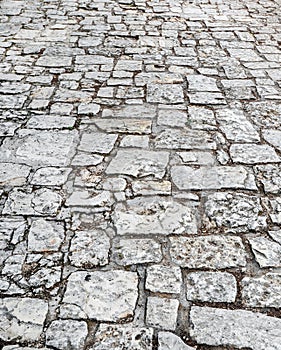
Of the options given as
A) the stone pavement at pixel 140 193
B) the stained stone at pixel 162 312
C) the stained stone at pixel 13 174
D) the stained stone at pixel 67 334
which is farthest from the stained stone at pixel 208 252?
the stained stone at pixel 13 174

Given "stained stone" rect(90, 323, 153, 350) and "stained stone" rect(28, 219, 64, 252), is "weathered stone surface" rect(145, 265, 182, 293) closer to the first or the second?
"stained stone" rect(90, 323, 153, 350)

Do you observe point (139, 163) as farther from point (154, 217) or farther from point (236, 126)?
point (236, 126)

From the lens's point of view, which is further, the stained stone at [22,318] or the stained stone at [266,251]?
the stained stone at [266,251]

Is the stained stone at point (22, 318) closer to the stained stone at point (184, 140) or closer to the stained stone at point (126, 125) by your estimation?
the stained stone at point (184, 140)

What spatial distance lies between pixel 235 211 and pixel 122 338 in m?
1.05

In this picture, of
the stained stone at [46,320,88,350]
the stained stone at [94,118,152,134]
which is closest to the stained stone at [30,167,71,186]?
the stained stone at [94,118,152,134]

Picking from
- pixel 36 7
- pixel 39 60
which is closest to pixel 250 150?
pixel 39 60

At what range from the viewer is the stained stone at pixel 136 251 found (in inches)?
90.3

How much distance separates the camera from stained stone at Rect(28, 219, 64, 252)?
236 centimetres

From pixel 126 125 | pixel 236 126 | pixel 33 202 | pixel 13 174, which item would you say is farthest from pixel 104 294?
pixel 236 126

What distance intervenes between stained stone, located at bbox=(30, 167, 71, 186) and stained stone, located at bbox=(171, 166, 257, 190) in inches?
26.7

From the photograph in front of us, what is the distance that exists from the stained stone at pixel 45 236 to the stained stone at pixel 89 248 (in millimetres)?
84

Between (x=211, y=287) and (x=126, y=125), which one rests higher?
(x=211, y=287)

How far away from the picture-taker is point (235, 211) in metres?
2.64
